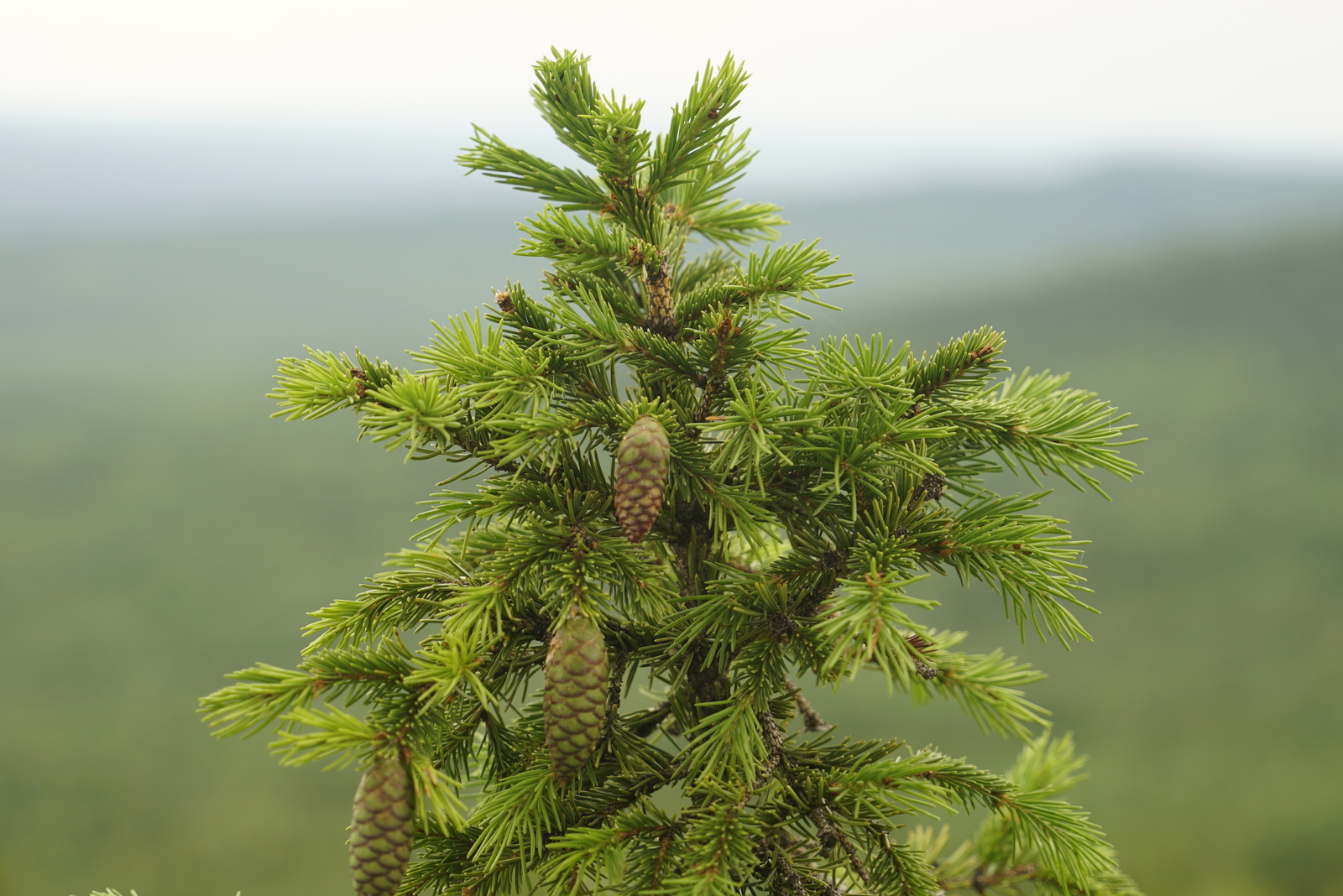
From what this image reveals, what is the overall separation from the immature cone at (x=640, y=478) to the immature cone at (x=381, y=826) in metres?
0.16

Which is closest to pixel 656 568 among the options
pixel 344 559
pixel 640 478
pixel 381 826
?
pixel 640 478

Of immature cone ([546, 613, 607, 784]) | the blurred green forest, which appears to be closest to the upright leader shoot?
immature cone ([546, 613, 607, 784])

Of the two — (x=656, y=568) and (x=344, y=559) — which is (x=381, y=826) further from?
(x=344, y=559)

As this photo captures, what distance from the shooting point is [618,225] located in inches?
22.2

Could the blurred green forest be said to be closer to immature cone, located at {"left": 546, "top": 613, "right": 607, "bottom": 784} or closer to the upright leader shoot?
the upright leader shoot

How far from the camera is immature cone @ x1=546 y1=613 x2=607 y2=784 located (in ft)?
1.32

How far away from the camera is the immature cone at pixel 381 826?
14.7 inches

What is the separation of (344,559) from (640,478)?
16.6 ft

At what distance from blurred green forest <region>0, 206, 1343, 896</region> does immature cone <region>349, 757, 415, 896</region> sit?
12.0 feet

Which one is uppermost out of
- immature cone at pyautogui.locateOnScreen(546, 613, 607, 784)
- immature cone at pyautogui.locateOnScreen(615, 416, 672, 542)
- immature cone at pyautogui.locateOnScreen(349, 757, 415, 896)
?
immature cone at pyautogui.locateOnScreen(615, 416, 672, 542)

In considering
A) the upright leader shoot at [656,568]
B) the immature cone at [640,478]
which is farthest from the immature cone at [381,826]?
the immature cone at [640,478]

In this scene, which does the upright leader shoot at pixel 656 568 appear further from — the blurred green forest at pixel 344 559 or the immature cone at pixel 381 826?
the blurred green forest at pixel 344 559

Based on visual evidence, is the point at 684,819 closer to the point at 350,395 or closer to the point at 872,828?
the point at 872,828

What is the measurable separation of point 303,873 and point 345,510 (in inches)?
85.3
